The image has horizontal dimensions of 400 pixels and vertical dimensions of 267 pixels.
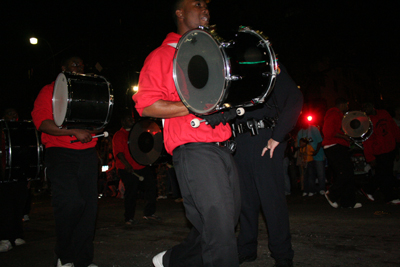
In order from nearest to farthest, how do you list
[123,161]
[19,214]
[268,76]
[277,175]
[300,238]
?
[268,76] < [277,175] < [300,238] < [19,214] < [123,161]

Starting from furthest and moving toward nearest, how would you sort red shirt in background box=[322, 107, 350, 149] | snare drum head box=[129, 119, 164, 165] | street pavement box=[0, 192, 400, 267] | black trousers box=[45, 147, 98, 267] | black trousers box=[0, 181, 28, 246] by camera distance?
red shirt in background box=[322, 107, 350, 149]
snare drum head box=[129, 119, 164, 165]
black trousers box=[0, 181, 28, 246]
street pavement box=[0, 192, 400, 267]
black trousers box=[45, 147, 98, 267]

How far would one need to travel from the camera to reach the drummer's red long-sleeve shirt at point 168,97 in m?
2.40

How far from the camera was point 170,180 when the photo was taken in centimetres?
1231

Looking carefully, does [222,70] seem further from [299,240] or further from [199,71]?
[299,240]

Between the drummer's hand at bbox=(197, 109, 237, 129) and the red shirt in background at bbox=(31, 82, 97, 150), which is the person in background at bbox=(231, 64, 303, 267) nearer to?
the drummer's hand at bbox=(197, 109, 237, 129)

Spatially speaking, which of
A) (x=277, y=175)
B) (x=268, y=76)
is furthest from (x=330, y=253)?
(x=268, y=76)

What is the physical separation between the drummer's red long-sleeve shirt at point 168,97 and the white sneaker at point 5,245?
340cm

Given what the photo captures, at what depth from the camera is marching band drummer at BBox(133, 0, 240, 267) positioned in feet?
7.27

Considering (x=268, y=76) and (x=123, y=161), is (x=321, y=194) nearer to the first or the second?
(x=123, y=161)

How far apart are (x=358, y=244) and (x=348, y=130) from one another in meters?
4.78

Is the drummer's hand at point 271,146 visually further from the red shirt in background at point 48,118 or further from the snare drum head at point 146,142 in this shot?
the snare drum head at point 146,142

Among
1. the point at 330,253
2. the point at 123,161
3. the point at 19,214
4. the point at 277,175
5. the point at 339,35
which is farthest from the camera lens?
the point at 339,35

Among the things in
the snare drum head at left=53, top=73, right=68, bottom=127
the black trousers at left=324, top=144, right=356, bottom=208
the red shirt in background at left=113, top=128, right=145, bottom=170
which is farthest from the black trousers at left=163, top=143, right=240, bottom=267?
the black trousers at left=324, top=144, right=356, bottom=208

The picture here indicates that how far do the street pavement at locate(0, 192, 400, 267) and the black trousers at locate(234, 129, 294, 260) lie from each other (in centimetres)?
28
